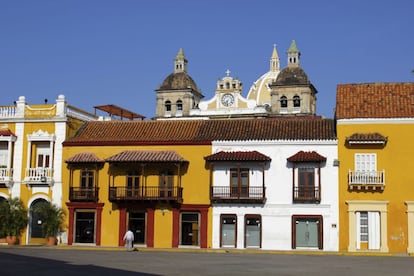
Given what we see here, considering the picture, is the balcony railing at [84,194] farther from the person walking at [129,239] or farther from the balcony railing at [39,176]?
the person walking at [129,239]

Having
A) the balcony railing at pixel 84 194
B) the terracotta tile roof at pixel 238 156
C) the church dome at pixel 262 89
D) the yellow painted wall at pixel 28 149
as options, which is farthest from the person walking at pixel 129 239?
the church dome at pixel 262 89

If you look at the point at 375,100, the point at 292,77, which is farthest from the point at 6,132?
the point at 292,77

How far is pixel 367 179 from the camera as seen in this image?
115 feet

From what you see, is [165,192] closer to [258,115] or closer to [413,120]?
[413,120]

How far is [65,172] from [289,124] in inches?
528

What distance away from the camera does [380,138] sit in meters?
34.9

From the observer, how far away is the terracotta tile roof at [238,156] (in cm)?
3609

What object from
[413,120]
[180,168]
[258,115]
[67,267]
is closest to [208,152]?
[180,168]

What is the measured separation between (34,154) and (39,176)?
1.67 meters

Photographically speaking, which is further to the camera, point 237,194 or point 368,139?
point 237,194

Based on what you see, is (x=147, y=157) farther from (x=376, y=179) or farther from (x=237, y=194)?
(x=376, y=179)

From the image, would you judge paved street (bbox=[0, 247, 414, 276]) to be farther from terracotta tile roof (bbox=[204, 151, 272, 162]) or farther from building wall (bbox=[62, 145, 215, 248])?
building wall (bbox=[62, 145, 215, 248])

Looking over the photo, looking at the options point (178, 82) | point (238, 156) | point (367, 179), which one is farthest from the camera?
point (178, 82)

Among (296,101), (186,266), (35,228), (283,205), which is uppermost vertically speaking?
(296,101)
